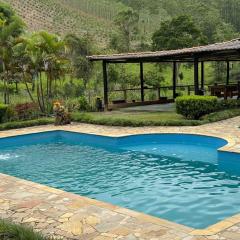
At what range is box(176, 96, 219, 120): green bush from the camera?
1367 centimetres

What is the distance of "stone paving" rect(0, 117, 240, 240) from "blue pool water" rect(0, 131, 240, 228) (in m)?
0.84

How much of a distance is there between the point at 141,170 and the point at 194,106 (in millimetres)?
5394

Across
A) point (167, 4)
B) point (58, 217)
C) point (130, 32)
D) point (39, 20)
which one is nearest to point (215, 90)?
point (58, 217)

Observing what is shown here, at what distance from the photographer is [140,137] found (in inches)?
476

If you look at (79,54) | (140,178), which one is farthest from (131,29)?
(140,178)

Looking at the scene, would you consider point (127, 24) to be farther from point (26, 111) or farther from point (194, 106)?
point (194, 106)

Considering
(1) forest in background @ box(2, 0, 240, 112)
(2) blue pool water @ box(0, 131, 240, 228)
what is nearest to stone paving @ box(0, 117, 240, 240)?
(2) blue pool water @ box(0, 131, 240, 228)

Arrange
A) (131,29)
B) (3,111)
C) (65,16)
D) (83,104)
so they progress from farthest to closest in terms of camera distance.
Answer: (65,16) < (131,29) < (83,104) < (3,111)

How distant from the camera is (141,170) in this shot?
8.89m

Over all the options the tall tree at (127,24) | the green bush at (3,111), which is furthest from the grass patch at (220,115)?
the tall tree at (127,24)

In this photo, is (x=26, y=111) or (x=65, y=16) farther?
(x=65, y=16)

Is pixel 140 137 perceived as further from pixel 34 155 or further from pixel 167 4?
pixel 167 4

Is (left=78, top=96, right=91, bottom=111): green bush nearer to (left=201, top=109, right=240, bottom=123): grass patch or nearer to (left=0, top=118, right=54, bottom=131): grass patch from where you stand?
(left=0, top=118, right=54, bottom=131): grass patch

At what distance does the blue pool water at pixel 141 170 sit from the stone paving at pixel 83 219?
2.75 feet
